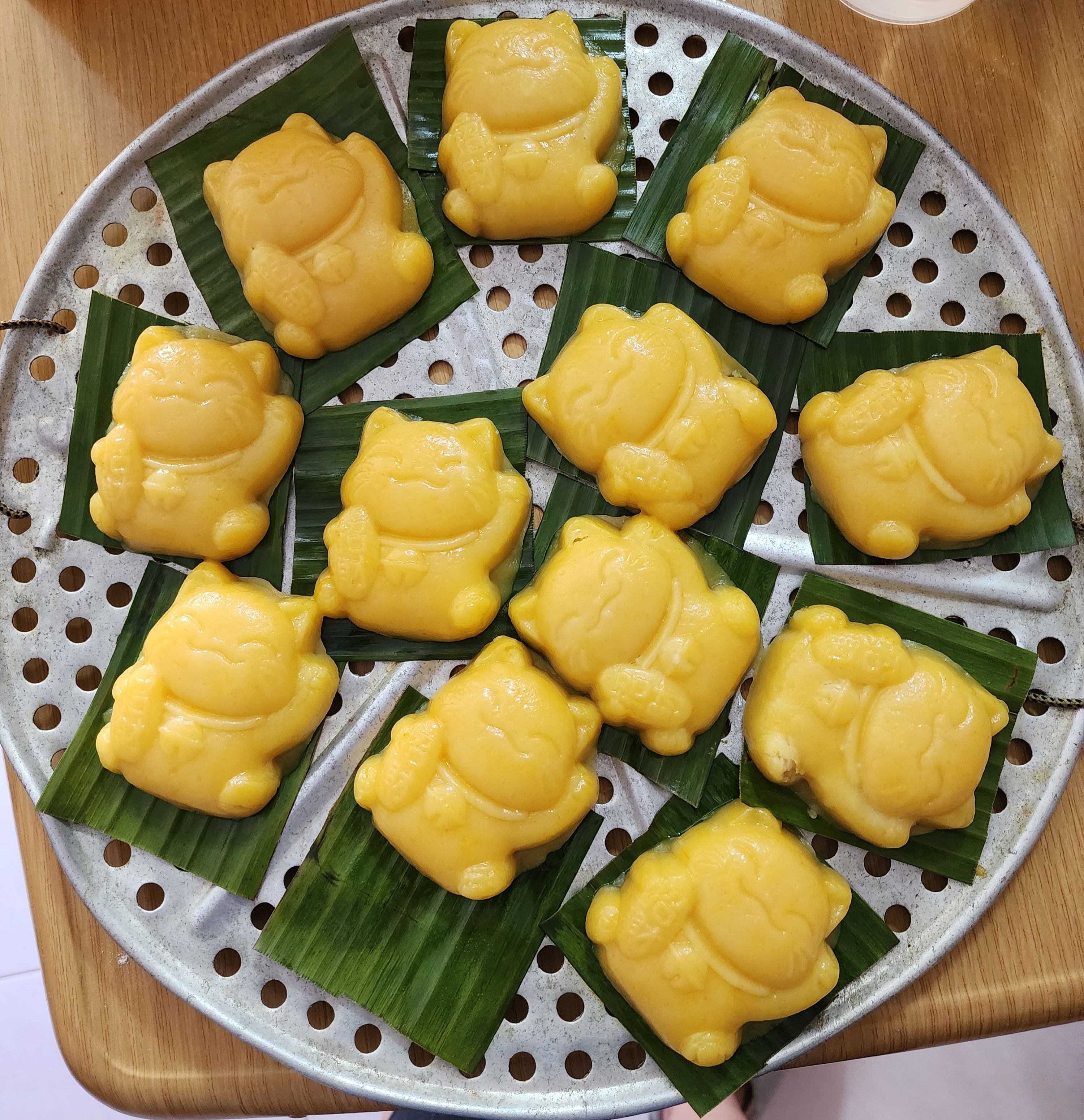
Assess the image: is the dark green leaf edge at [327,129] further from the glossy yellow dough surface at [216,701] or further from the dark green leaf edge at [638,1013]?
the dark green leaf edge at [638,1013]

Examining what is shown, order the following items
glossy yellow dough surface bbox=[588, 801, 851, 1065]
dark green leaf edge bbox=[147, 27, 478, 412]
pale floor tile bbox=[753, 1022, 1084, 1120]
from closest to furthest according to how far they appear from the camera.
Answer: glossy yellow dough surface bbox=[588, 801, 851, 1065]
dark green leaf edge bbox=[147, 27, 478, 412]
pale floor tile bbox=[753, 1022, 1084, 1120]

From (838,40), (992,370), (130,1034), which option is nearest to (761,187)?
(838,40)

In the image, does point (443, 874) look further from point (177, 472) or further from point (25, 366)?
point (25, 366)

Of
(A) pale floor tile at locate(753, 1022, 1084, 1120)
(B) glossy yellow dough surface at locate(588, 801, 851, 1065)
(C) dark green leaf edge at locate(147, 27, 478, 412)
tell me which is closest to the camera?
(B) glossy yellow dough surface at locate(588, 801, 851, 1065)

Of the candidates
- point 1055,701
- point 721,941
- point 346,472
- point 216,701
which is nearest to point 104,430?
point 346,472

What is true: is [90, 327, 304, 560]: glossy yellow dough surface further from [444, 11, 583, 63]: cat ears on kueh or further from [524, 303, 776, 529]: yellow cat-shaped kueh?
[444, 11, 583, 63]: cat ears on kueh

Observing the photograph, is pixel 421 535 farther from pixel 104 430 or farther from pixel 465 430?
pixel 104 430

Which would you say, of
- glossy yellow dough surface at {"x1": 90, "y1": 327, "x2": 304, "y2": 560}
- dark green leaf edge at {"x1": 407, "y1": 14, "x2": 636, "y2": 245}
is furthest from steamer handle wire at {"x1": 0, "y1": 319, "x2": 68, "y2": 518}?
dark green leaf edge at {"x1": 407, "y1": 14, "x2": 636, "y2": 245}
